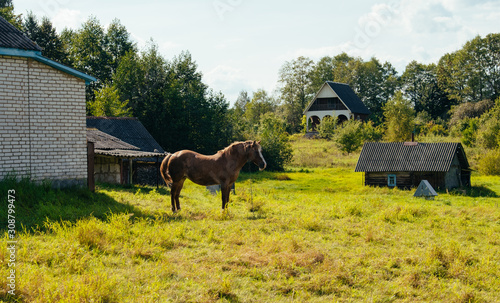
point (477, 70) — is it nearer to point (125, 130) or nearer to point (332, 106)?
point (332, 106)

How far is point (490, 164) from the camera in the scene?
113 ft

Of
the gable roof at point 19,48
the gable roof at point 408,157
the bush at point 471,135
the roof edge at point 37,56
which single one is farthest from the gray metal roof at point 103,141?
the bush at point 471,135

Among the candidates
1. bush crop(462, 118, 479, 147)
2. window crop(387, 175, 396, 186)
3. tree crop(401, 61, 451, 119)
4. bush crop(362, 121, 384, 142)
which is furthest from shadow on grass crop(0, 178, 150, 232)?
tree crop(401, 61, 451, 119)

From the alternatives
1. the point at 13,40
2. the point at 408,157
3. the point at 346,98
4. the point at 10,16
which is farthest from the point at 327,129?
the point at 13,40

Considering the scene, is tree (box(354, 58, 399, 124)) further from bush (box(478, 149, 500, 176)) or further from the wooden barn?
the wooden barn

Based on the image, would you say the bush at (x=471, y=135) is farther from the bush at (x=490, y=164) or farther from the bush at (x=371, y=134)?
the bush at (x=490, y=164)

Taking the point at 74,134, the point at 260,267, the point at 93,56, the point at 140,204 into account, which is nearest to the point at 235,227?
the point at 260,267

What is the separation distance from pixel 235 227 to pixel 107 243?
3073 millimetres

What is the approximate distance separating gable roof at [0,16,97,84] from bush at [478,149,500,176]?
31.2 metres

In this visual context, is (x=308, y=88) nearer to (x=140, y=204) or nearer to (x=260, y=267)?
(x=140, y=204)

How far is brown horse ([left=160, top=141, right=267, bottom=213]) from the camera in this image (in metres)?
12.2

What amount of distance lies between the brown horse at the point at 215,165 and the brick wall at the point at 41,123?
3.86m

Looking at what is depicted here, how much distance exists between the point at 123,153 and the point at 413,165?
18531 millimetres

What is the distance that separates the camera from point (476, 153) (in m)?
40.3
